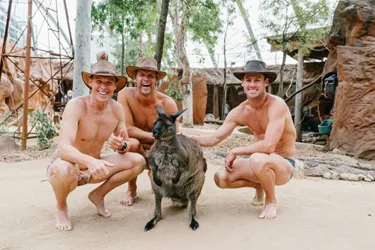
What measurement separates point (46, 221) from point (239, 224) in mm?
1731

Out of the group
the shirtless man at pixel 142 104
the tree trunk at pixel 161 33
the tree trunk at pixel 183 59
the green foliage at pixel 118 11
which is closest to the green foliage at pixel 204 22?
the tree trunk at pixel 183 59

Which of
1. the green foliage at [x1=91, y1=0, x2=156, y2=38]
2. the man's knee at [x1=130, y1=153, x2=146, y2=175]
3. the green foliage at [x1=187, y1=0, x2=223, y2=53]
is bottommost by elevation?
the man's knee at [x1=130, y1=153, x2=146, y2=175]

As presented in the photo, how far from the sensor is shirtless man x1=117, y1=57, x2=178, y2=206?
3.65m

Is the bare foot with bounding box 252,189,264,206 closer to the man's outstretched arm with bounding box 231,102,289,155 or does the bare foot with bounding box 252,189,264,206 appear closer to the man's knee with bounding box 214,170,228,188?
the man's knee with bounding box 214,170,228,188

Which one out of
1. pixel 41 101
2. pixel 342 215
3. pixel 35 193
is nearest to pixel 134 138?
pixel 35 193

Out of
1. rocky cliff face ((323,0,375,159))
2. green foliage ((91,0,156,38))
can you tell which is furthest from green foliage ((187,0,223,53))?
rocky cliff face ((323,0,375,159))

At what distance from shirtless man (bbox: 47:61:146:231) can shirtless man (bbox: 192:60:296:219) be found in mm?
813

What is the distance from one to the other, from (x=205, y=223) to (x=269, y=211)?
61 cm

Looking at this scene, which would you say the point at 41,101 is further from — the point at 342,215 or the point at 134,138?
the point at 342,215

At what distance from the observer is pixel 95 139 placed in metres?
3.19

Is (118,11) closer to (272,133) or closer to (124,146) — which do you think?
(124,146)

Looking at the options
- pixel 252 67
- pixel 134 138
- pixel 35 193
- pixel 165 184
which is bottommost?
pixel 35 193

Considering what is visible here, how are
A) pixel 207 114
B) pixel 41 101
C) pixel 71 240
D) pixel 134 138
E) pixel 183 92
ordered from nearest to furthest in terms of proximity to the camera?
1. pixel 71 240
2. pixel 134 138
3. pixel 183 92
4. pixel 41 101
5. pixel 207 114

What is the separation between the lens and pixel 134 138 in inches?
144
